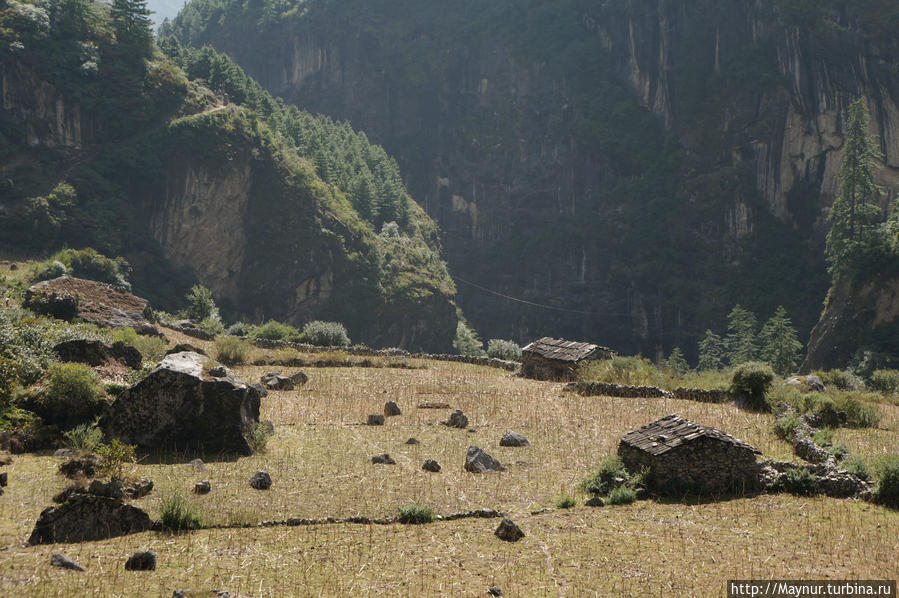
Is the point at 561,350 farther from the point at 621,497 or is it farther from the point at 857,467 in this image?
the point at 621,497

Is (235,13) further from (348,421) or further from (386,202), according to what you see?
(348,421)

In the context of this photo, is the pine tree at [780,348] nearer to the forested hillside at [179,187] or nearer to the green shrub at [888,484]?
the forested hillside at [179,187]

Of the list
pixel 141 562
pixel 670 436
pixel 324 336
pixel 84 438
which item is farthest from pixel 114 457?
pixel 324 336

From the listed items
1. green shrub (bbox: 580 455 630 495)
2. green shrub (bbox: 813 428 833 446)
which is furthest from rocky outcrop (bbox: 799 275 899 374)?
green shrub (bbox: 580 455 630 495)

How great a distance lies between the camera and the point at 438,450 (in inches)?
755

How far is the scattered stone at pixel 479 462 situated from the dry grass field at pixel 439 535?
1.16 feet

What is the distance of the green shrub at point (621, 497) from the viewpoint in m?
15.0

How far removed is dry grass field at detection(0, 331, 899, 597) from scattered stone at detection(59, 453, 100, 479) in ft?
1.39

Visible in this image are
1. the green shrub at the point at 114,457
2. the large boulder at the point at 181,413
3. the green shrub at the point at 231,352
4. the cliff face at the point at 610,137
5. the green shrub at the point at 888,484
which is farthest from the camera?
the cliff face at the point at 610,137

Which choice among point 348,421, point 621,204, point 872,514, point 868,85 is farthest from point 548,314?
point 872,514

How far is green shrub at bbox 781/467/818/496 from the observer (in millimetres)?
15156

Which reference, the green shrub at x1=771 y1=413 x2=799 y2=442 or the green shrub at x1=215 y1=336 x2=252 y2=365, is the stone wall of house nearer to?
the green shrub at x1=771 y1=413 x2=799 y2=442

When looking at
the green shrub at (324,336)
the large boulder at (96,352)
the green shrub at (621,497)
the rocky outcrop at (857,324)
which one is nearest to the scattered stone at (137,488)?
the large boulder at (96,352)

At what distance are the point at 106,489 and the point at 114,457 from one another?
1958 mm
